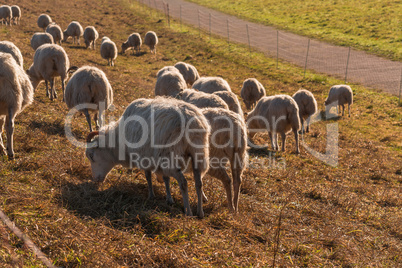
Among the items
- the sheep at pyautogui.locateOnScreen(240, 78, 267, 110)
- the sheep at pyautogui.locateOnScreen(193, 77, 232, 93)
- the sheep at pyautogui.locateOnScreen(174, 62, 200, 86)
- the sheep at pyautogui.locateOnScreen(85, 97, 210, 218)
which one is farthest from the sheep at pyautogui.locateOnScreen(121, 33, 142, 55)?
the sheep at pyautogui.locateOnScreen(85, 97, 210, 218)

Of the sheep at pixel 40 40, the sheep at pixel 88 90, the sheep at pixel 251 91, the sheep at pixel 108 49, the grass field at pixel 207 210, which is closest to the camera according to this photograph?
the grass field at pixel 207 210

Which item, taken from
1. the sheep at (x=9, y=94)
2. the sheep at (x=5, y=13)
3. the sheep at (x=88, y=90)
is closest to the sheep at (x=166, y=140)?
the sheep at (x=9, y=94)

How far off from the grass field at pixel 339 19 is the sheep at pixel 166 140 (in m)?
23.1

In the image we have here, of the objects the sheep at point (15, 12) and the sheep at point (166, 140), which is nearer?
the sheep at point (166, 140)

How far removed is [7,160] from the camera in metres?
6.21

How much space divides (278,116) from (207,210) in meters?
5.61

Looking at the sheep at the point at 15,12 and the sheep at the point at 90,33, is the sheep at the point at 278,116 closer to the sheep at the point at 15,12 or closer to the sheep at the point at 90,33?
the sheep at the point at 90,33

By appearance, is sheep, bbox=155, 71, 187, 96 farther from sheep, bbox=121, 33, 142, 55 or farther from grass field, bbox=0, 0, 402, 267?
sheep, bbox=121, 33, 142, 55

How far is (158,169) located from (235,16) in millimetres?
39201

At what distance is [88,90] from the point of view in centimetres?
920

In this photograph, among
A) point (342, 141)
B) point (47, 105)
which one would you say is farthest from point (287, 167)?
point (47, 105)

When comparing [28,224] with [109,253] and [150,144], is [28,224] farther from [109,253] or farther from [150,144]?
[150,144]

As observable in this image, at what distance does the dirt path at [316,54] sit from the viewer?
813 inches

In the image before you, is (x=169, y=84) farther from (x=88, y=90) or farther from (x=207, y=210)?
(x=207, y=210)
